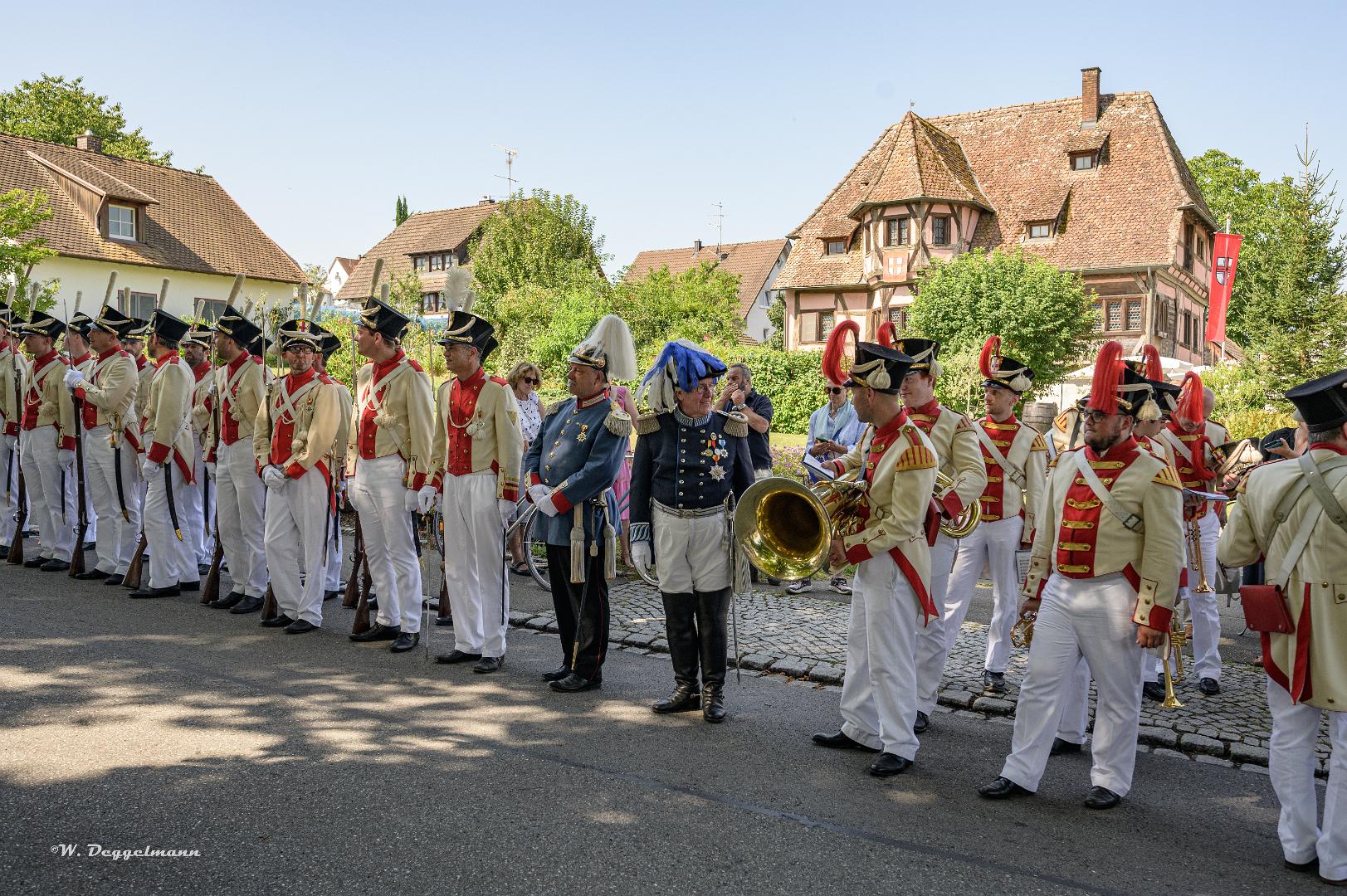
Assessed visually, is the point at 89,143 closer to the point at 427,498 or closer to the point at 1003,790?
the point at 427,498

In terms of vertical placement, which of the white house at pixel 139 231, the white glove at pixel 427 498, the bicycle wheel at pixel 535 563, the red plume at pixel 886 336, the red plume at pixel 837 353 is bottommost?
the bicycle wheel at pixel 535 563

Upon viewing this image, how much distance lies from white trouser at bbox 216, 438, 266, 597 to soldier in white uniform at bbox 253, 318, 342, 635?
0.50 m

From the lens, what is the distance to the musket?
1083cm

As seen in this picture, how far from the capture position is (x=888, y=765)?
5.34 m

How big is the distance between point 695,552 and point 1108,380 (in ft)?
8.02

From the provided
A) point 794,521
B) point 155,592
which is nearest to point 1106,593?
point 794,521

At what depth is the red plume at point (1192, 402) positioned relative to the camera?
7.78m

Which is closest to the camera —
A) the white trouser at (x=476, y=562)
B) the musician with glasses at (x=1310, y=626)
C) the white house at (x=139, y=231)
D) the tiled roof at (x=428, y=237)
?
the musician with glasses at (x=1310, y=626)

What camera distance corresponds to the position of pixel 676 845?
4426 millimetres

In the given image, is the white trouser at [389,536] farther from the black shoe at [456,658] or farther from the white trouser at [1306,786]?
the white trouser at [1306,786]

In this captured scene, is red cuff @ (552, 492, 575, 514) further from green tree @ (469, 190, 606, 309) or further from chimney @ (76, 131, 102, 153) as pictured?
chimney @ (76, 131, 102, 153)

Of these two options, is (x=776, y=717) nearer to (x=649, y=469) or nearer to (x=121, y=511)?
(x=649, y=469)

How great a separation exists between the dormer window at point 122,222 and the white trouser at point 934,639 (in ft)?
133

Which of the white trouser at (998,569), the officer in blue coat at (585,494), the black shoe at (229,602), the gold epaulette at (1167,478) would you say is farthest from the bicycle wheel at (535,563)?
the gold epaulette at (1167,478)
